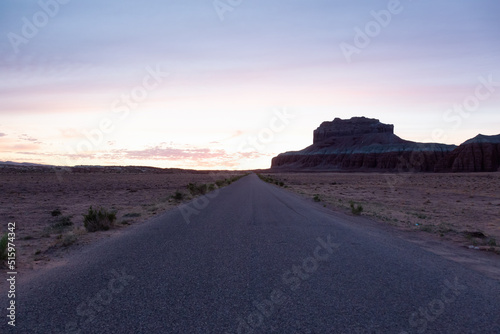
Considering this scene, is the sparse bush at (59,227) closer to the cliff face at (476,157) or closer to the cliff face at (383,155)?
the cliff face at (476,157)

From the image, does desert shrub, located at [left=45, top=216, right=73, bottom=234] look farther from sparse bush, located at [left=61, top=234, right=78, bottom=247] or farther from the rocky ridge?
the rocky ridge

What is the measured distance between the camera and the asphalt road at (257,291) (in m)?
4.55

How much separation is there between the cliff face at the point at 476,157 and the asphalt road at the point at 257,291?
13377 centimetres

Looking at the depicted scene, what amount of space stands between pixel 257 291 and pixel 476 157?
Result: 465ft

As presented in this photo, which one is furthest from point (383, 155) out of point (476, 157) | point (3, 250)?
point (3, 250)

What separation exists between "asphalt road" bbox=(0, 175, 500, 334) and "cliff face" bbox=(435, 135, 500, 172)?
134m

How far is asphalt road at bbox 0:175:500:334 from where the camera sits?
4551 millimetres

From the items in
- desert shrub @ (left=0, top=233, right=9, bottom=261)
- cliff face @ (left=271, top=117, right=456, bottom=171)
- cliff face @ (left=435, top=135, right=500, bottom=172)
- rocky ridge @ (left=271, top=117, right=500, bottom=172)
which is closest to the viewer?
desert shrub @ (left=0, top=233, right=9, bottom=261)

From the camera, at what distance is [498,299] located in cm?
560

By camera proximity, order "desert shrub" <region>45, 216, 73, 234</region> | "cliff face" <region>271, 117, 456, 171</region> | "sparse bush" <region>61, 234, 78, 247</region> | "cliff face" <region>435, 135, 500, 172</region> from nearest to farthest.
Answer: "sparse bush" <region>61, 234, 78, 247</region>
"desert shrub" <region>45, 216, 73, 234</region>
"cliff face" <region>435, 135, 500, 172</region>
"cliff face" <region>271, 117, 456, 171</region>

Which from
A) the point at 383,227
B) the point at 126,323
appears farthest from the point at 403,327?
the point at 383,227

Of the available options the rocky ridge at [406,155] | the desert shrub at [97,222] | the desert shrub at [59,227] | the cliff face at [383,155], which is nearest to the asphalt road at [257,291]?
the desert shrub at [97,222]

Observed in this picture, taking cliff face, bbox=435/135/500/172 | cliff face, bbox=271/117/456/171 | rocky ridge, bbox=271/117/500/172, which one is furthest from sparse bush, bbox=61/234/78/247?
cliff face, bbox=271/117/456/171

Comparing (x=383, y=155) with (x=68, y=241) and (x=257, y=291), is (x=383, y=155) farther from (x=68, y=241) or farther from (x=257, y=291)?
(x=257, y=291)
